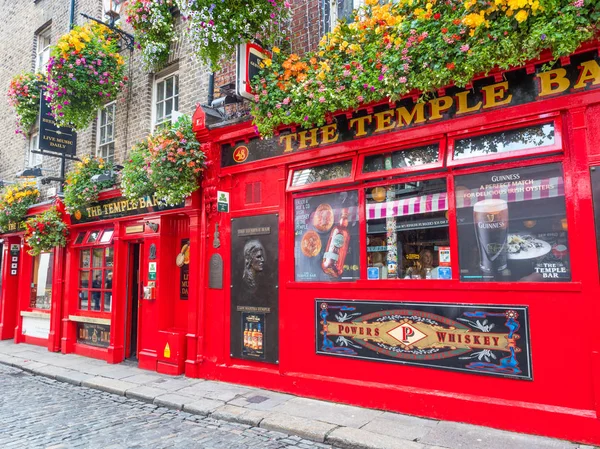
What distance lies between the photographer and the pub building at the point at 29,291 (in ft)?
Result: 37.1

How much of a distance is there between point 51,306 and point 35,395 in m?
4.83

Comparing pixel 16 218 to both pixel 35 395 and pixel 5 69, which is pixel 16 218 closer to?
pixel 5 69

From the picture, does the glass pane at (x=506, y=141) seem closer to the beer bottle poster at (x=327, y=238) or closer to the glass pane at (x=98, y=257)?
the beer bottle poster at (x=327, y=238)

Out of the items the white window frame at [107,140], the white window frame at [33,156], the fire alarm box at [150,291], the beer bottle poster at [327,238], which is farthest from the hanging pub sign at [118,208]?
the white window frame at [33,156]

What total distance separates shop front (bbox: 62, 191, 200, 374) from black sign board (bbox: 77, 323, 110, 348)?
0.07 feet

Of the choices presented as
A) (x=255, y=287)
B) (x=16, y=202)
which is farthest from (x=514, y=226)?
(x=16, y=202)

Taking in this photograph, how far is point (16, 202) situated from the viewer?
12.6 m

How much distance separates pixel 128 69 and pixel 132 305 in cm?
562

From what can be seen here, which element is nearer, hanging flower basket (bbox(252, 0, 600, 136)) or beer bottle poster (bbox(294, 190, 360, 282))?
hanging flower basket (bbox(252, 0, 600, 136))

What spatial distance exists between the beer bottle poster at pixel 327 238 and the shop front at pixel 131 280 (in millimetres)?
2242

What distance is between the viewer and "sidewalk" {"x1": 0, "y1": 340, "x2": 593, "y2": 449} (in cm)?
458

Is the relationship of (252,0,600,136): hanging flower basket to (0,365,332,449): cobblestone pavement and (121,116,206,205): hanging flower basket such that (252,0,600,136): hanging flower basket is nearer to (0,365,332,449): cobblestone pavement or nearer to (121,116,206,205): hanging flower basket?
(121,116,206,205): hanging flower basket

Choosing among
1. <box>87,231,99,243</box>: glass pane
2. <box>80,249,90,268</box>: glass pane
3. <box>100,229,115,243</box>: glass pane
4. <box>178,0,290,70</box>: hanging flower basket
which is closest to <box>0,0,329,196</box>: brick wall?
<box>178,0,290,70</box>: hanging flower basket

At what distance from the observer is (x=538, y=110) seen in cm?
493
